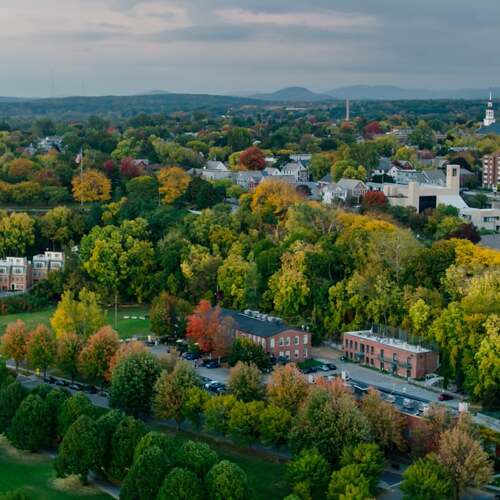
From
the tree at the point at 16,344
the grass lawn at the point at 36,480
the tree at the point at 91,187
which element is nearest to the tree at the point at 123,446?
the grass lawn at the point at 36,480

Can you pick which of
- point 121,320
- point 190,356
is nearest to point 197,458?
point 190,356

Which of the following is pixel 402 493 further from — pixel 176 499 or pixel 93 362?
pixel 93 362

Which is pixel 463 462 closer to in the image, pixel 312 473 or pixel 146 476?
pixel 312 473

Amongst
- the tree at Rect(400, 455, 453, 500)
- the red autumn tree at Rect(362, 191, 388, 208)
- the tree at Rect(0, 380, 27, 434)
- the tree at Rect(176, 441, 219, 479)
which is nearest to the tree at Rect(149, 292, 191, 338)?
the tree at Rect(0, 380, 27, 434)

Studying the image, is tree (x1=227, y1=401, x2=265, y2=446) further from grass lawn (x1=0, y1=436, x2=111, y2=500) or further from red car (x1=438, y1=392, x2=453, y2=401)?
red car (x1=438, y1=392, x2=453, y2=401)

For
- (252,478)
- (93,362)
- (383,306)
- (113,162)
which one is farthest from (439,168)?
(252,478)

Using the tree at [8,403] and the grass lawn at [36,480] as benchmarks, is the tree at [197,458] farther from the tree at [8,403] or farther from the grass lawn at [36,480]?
the tree at [8,403]
